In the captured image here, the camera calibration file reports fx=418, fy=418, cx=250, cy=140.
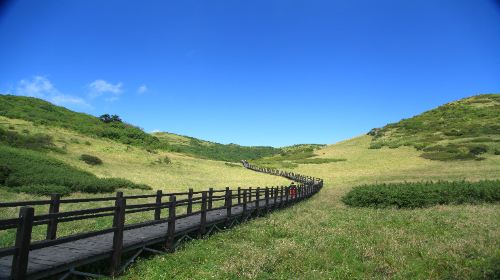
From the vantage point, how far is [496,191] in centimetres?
2575

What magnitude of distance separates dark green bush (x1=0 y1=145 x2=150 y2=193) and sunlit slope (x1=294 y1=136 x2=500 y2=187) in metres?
27.4

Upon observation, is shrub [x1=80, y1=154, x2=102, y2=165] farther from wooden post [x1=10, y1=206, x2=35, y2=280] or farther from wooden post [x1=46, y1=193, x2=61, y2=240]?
wooden post [x1=10, y1=206, x2=35, y2=280]

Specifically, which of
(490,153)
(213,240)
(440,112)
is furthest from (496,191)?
(440,112)

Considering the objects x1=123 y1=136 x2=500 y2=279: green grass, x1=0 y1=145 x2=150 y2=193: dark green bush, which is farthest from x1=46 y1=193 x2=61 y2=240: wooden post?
x1=0 y1=145 x2=150 y2=193: dark green bush

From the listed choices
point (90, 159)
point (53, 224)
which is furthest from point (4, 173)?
point (90, 159)

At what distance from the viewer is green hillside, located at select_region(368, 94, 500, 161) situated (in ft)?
226

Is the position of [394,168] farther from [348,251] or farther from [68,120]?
[68,120]

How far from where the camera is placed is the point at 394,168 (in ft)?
208

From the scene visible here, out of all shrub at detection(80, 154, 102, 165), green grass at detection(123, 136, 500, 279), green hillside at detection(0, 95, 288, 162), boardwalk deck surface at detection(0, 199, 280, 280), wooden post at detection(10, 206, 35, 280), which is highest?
green hillside at detection(0, 95, 288, 162)

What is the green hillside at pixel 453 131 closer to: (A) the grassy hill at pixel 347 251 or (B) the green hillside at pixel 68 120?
(A) the grassy hill at pixel 347 251

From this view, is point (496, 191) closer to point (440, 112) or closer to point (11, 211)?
point (11, 211)

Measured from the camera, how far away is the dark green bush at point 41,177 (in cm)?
2858

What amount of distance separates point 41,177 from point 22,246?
2549 centimetres

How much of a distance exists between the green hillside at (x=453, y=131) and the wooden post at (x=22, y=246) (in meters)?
64.4
